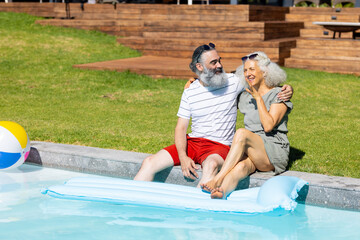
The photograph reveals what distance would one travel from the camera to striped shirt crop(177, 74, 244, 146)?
5453 millimetres

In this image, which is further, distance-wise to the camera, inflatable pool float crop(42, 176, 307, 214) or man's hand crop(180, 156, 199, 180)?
man's hand crop(180, 156, 199, 180)

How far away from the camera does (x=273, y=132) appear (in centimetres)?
529

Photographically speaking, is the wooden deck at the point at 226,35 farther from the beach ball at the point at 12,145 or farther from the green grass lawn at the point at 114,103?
the beach ball at the point at 12,145

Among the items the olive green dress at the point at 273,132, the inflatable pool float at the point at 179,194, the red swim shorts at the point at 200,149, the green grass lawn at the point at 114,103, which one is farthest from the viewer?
the green grass lawn at the point at 114,103

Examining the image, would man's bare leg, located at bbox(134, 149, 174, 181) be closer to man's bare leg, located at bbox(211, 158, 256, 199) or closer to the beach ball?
man's bare leg, located at bbox(211, 158, 256, 199)

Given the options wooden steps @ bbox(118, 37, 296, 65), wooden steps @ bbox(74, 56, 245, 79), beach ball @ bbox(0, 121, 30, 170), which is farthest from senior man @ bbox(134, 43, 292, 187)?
wooden steps @ bbox(118, 37, 296, 65)

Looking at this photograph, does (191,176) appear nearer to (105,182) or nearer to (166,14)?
(105,182)

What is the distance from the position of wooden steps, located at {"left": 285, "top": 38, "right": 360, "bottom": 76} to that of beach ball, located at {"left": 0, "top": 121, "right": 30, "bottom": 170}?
869 centimetres

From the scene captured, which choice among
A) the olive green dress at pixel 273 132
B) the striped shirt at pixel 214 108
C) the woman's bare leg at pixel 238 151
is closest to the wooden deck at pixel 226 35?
the striped shirt at pixel 214 108

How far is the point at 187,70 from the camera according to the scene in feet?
37.4

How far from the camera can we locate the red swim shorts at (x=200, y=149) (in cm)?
537

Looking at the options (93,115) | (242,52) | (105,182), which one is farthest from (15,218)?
(242,52)

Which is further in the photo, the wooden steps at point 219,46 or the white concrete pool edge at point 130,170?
the wooden steps at point 219,46

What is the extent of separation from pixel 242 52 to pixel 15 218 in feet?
29.7
